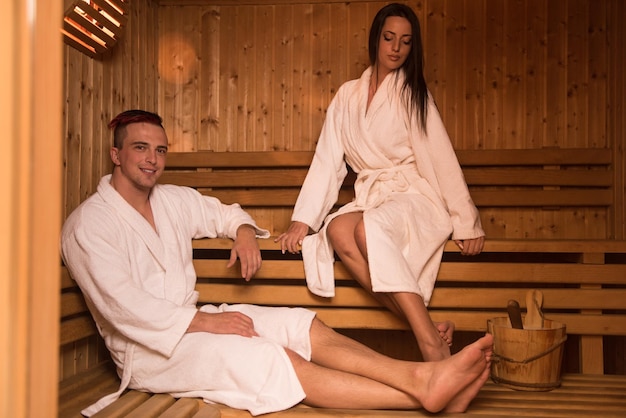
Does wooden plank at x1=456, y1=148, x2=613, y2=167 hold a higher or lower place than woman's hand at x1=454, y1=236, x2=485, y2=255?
higher

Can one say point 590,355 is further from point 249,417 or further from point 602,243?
point 249,417

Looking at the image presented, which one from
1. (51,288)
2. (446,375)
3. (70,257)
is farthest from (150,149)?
(51,288)

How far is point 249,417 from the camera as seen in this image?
189 cm

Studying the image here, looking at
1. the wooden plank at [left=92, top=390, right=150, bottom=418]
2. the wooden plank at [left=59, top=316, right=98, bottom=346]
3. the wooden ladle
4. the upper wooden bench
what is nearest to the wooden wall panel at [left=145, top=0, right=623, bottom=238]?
the upper wooden bench

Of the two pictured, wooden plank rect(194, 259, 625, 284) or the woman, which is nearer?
the woman

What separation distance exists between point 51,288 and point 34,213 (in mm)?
107

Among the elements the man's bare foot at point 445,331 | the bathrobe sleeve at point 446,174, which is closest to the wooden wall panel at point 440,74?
the bathrobe sleeve at point 446,174

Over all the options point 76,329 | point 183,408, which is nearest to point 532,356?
point 183,408

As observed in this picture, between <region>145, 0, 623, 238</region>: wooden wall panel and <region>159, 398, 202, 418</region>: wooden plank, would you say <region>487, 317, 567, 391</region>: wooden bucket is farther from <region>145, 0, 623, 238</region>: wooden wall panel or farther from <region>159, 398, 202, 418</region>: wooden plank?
<region>145, 0, 623, 238</region>: wooden wall panel

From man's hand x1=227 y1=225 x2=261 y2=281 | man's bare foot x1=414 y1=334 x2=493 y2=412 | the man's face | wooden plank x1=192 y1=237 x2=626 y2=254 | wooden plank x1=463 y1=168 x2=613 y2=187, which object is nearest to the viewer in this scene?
man's bare foot x1=414 y1=334 x2=493 y2=412

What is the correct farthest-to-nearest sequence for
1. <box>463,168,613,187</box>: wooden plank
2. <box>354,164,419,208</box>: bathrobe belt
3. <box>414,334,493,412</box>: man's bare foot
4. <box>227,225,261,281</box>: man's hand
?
<box>463,168,613,187</box>: wooden plank
<box>354,164,419,208</box>: bathrobe belt
<box>227,225,261,281</box>: man's hand
<box>414,334,493,412</box>: man's bare foot

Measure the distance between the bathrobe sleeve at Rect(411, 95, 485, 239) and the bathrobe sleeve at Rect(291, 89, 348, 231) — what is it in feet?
1.21

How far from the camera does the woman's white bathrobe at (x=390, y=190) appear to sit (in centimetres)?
239

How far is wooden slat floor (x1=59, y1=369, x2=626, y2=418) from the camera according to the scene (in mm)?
1869
